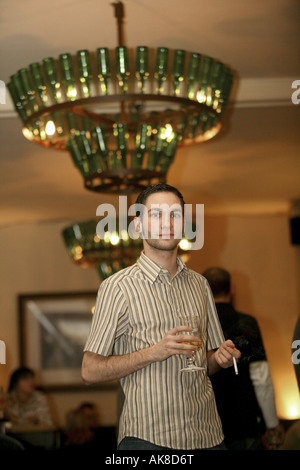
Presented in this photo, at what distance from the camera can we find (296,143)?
4453mm

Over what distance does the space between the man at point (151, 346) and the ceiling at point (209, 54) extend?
0.57 meters

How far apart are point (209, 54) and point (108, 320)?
2033 millimetres

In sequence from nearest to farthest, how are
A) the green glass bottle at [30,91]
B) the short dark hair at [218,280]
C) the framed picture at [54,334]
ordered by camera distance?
the short dark hair at [218,280] → the green glass bottle at [30,91] → the framed picture at [54,334]

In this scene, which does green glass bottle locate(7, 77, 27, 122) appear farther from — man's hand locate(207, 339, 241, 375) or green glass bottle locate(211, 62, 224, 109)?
man's hand locate(207, 339, 241, 375)

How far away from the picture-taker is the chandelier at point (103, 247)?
3613 millimetres

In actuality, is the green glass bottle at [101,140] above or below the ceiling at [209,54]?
below

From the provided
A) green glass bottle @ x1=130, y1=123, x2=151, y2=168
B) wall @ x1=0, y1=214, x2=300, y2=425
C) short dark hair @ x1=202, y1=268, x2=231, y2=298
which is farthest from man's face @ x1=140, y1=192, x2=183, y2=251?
wall @ x1=0, y1=214, x2=300, y2=425

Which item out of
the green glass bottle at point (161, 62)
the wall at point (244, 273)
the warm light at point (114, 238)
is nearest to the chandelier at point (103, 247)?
the warm light at point (114, 238)

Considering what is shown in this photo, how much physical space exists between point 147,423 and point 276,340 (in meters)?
5.17

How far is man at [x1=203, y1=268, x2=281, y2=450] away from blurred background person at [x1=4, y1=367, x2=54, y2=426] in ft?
8.31

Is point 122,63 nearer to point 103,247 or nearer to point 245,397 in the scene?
point 245,397

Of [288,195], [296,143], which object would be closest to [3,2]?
[296,143]

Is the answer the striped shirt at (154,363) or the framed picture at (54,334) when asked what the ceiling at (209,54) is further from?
the framed picture at (54,334)

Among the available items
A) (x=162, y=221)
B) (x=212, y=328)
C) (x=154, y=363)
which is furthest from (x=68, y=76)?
(x=154, y=363)
